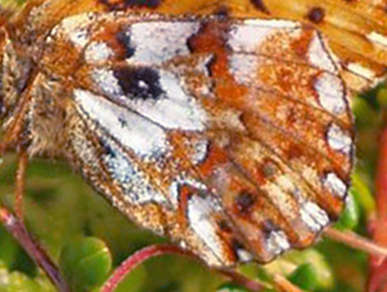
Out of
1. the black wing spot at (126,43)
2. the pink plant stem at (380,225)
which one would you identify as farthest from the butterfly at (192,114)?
the pink plant stem at (380,225)

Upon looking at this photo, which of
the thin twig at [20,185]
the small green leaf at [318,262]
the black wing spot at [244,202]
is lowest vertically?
the small green leaf at [318,262]

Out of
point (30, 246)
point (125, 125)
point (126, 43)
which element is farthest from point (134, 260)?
point (126, 43)

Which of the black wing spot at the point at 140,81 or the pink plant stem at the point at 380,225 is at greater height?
the black wing spot at the point at 140,81

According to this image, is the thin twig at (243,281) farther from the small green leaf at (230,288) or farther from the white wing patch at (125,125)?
the white wing patch at (125,125)

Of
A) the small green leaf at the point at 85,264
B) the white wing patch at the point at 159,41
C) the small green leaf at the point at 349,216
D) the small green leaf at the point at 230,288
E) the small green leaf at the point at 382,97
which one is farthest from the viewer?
the small green leaf at the point at 382,97

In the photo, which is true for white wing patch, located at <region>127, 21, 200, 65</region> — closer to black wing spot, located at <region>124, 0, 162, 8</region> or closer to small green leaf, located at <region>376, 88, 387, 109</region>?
black wing spot, located at <region>124, 0, 162, 8</region>

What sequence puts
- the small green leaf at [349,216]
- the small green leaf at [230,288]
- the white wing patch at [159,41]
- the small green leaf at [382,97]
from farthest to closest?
the small green leaf at [382,97], the small green leaf at [349,216], the small green leaf at [230,288], the white wing patch at [159,41]

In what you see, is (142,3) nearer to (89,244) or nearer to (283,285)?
(89,244)
